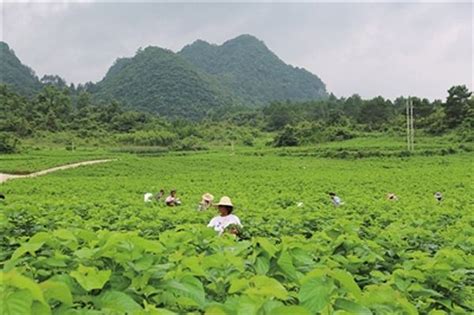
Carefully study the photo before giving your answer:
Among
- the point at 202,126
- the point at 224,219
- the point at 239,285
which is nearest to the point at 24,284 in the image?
the point at 239,285

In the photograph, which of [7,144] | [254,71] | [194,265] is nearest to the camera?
[194,265]

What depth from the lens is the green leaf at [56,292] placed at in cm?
Answer: 183

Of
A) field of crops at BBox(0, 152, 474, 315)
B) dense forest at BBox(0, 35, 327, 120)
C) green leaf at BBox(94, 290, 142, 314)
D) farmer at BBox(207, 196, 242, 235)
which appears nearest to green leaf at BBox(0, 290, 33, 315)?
field of crops at BBox(0, 152, 474, 315)

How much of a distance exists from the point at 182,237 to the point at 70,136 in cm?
6528

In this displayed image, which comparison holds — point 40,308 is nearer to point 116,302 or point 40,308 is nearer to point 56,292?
point 56,292

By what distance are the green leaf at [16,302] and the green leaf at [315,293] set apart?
103 centimetres

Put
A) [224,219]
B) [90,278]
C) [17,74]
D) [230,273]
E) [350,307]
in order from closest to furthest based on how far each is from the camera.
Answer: [90,278] → [350,307] → [230,273] → [224,219] → [17,74]

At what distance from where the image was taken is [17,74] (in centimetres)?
11238

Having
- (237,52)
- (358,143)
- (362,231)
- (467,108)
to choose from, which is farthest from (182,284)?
(237,52)

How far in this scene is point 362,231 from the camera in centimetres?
569

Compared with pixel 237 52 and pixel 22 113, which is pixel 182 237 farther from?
pixel 237 52

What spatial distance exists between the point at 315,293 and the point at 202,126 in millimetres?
77875

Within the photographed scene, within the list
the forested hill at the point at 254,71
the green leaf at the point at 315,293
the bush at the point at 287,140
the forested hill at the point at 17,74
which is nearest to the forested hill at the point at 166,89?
the forested hill at the point at 17,74

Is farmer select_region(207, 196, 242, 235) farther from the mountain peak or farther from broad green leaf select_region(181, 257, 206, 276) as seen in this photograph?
the mountain peak
